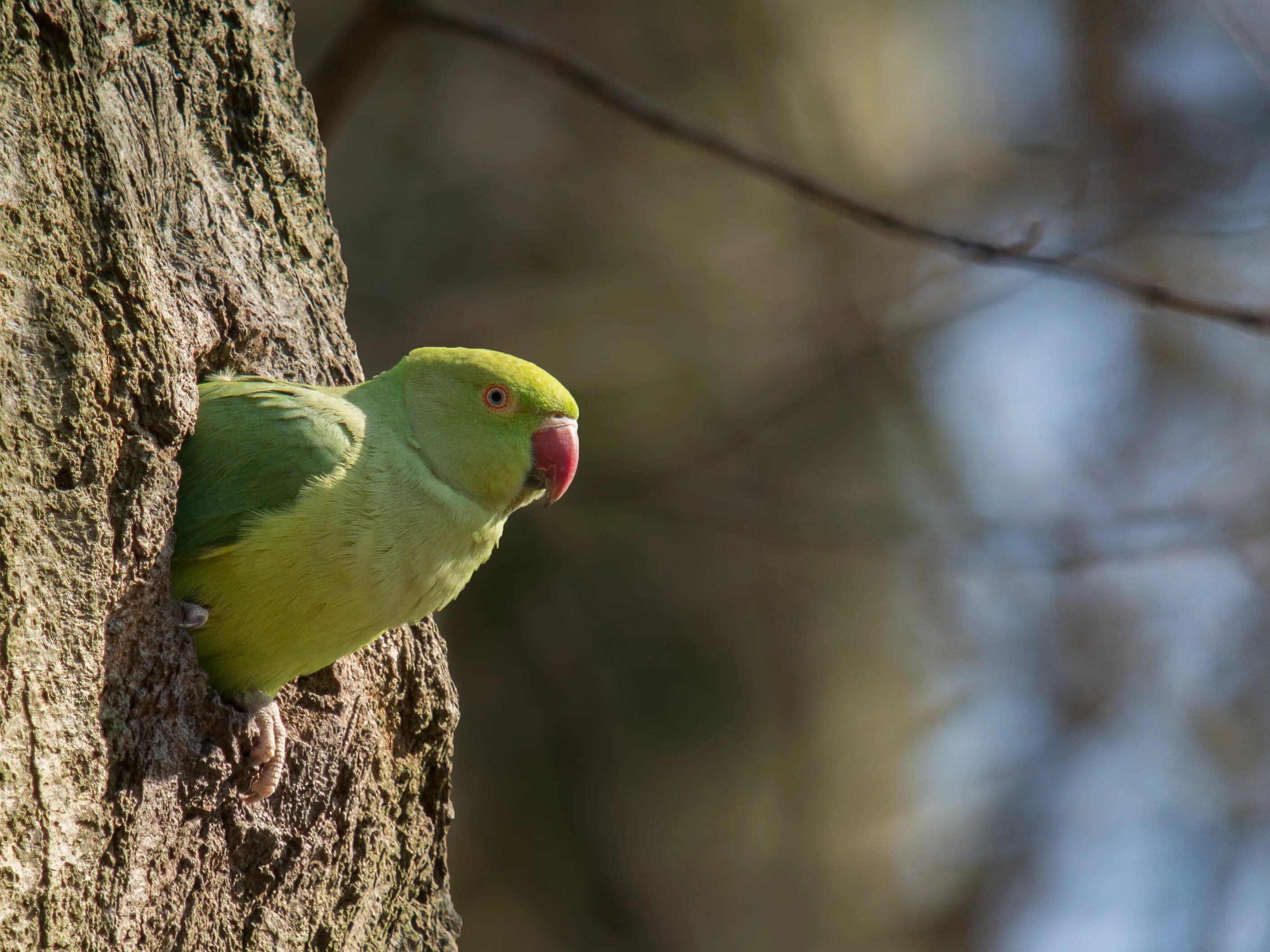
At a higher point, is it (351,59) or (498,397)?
(351,59)

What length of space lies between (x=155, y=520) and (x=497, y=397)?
3.16 feet

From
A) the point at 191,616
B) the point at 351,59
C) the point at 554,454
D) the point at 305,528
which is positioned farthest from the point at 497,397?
the point at 351,59

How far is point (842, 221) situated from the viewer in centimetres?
845

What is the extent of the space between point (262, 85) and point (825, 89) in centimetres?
562


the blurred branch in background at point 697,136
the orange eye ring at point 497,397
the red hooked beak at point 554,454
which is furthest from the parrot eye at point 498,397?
the blurred branch in background at point 697,136

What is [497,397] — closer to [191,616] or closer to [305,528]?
[305,528]

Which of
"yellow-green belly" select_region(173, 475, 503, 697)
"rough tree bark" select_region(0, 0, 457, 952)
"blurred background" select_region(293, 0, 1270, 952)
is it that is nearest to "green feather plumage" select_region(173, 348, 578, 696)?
"yellow-green belly" select_region(173, 475, 503, 697)

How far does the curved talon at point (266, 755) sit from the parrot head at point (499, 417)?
72cm

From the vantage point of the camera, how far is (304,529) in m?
2.57

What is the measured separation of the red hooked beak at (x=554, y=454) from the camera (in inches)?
120

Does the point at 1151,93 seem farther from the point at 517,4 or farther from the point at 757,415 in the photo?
the point at 517,4

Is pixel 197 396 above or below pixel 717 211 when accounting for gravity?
below

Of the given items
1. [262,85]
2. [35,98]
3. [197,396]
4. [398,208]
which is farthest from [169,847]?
[398,208]

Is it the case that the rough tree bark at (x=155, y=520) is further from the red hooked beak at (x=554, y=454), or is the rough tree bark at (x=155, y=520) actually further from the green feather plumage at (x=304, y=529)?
the red hooked beak at (x=554, y=454)
